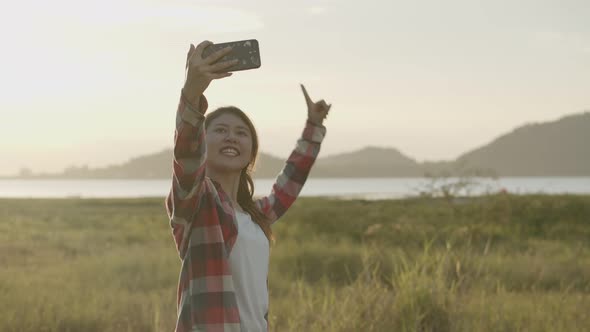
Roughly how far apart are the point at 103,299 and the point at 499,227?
9758 millimetres

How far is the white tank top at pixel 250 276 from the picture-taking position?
232 centimetres

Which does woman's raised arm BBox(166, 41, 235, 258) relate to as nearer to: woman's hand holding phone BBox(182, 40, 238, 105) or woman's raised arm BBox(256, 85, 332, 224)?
woman's hand holding phone BBox(182, 40, 238, 105)

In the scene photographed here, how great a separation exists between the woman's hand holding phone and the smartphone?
15 mm

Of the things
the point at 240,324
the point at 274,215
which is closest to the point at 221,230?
the point at 240,324

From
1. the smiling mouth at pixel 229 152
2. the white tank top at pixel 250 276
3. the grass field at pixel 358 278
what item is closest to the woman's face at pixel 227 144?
the smiling mouth at pixel 229 152

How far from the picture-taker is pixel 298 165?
3092mm

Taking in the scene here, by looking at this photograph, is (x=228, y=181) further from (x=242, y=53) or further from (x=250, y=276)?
(x=242, y=53)

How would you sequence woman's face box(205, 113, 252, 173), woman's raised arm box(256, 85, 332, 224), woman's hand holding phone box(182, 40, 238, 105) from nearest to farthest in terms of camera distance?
woman's hand holding phone box(182, 40, 238, 105), woman's face box(205, 113, 252, 173), woman's raised arm box(256, 85, 332, 224)

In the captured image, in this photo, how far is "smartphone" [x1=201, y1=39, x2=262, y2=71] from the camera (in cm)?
206

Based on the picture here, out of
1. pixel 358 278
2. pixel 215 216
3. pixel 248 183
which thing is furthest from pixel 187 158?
pixel 358 278

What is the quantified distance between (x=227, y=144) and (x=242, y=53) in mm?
489

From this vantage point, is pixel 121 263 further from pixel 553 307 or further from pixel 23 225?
pixel 23 225

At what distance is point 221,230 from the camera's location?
230 centimetres

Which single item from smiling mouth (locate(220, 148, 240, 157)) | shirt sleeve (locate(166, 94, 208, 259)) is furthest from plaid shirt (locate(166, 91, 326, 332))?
smiling mouth (locate(220, 148, 240, 157))
